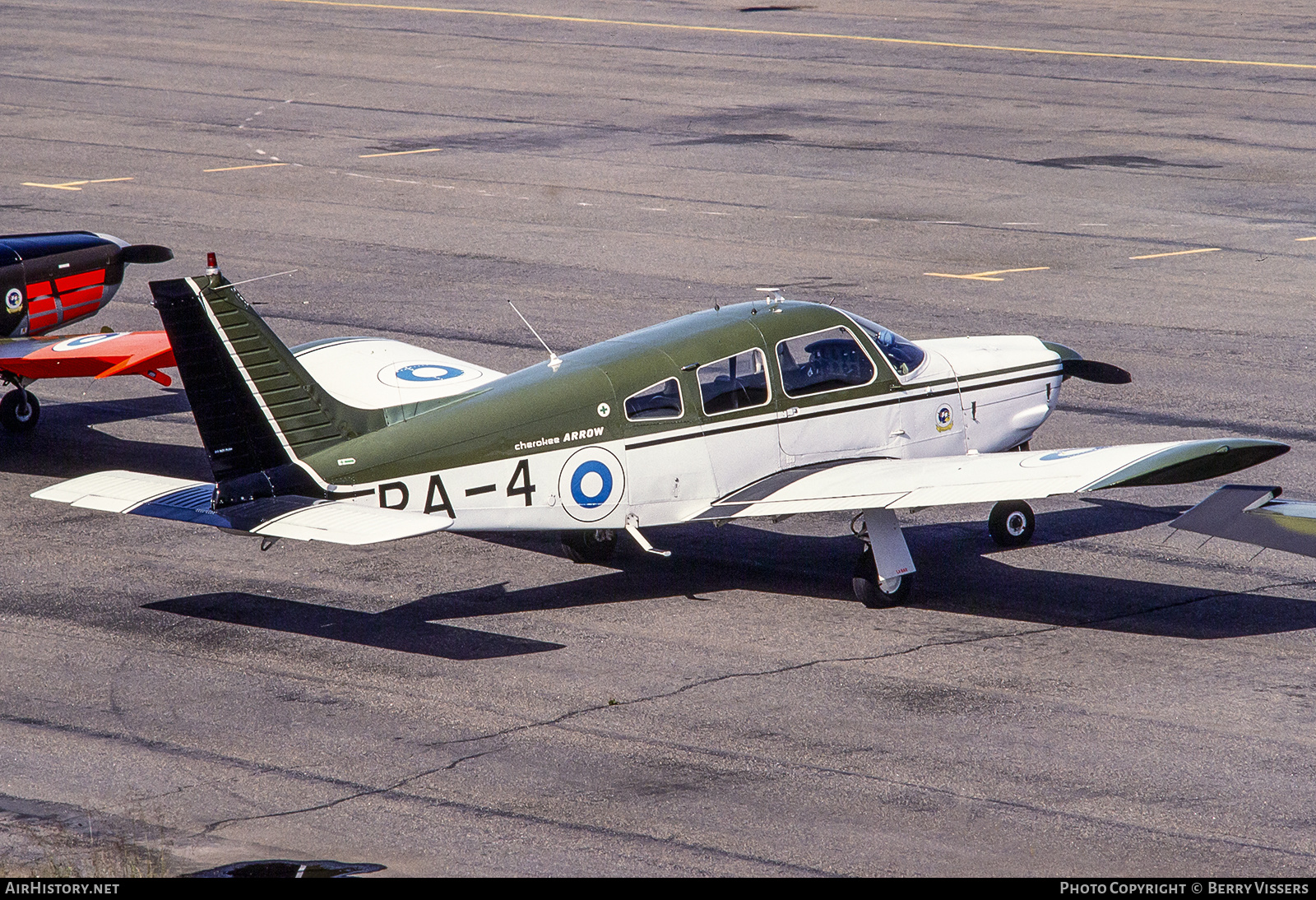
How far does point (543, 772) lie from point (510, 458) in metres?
3.33

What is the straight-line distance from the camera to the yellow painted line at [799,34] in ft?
151

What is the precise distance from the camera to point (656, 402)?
46.3 feet

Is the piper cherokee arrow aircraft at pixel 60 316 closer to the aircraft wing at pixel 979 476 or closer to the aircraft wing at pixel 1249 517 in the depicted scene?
the aircraft wing at pixel 979 476

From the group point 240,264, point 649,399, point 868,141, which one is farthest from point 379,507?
point 868,141

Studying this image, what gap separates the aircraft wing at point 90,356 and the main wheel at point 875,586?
7.93 meters

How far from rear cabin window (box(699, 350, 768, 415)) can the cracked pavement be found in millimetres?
1660

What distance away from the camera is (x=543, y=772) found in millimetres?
11023

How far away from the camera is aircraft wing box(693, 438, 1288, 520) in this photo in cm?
1246

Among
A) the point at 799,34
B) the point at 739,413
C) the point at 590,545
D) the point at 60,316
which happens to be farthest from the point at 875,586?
the point at 799,34

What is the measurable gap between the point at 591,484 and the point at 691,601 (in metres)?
1.43

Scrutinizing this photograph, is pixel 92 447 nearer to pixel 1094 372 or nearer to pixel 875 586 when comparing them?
pixel 875 586

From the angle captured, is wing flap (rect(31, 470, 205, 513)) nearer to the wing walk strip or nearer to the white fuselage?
the white fuselage

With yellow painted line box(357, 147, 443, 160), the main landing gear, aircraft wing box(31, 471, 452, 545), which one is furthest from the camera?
yellow painted line box(357, 147, 443, 160)

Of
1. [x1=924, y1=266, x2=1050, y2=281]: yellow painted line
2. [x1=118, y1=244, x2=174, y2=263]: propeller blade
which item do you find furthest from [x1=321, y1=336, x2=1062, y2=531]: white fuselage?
[x1=924, y1=266, x2=1050, y2=281]: yellow painted line
